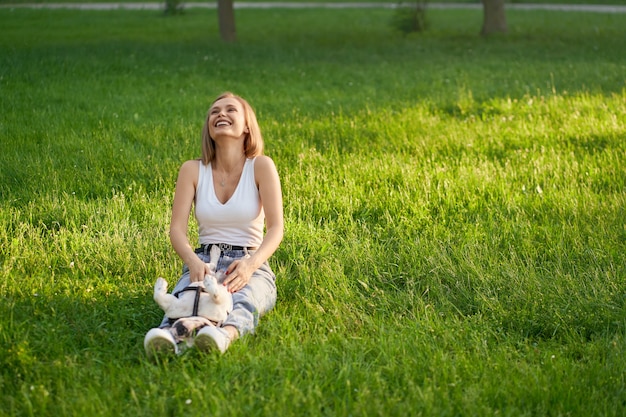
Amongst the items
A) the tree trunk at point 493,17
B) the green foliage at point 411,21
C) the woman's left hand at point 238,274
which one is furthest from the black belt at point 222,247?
the green foliage at point 411,21

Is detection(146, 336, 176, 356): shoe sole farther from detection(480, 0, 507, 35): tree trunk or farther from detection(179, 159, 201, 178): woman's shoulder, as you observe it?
detection(480, 0, 507, 35): tree trunk

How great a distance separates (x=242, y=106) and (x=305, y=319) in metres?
1.19

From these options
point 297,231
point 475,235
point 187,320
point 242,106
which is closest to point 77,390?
point 187,320

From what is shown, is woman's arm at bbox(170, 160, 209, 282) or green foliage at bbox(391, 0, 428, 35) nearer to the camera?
woman's arm at bbox(170, 160, 209, 282)

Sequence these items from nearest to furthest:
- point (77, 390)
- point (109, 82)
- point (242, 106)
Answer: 1. point (77, 390)
2. point (242, 106)
3. point (109, 82)

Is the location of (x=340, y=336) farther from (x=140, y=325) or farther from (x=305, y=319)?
(x=140, y=325)

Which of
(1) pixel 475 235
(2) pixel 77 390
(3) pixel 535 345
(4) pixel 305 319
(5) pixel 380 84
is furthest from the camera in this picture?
(5) pixel 380 84

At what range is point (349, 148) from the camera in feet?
25.1

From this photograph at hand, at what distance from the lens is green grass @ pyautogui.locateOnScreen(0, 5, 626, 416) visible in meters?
3.51

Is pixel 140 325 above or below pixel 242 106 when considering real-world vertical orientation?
below

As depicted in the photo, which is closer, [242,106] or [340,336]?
[340,336]

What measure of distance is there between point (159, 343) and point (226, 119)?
1338mm

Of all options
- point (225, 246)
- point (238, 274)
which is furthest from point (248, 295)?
point (225, 246)

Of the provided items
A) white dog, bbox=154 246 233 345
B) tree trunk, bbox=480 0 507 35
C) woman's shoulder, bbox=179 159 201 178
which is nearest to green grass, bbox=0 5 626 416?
white dog, bbox=154 246 233 345
